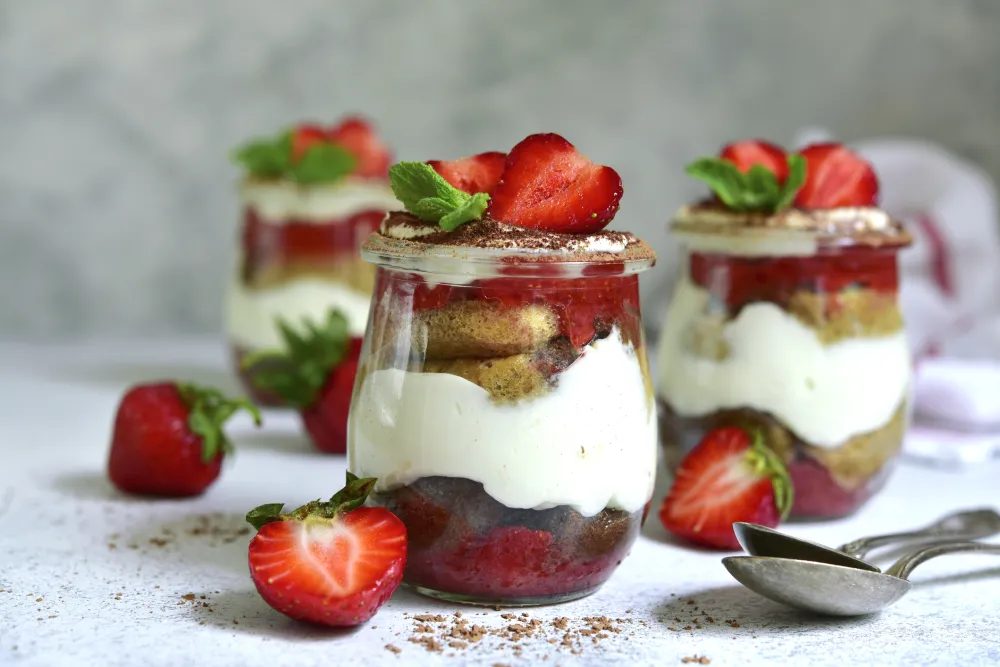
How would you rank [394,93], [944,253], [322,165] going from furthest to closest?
[394,93]
[944,253]
[322,165]

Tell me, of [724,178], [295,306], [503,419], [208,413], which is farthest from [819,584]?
[295,306]

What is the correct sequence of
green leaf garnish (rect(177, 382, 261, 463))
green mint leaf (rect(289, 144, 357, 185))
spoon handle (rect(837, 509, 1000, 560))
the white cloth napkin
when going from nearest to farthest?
spoon handle (rect(837, 509, 1000, 560)) < green leaf garnish (rect(177, 382, 261, 463)) < green mint leaf (rect(289, 144, 357, 185)) < the white cloth napkin

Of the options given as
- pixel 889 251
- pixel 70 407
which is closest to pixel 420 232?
pixel 889 251

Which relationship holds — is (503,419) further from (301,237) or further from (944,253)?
(944,253)

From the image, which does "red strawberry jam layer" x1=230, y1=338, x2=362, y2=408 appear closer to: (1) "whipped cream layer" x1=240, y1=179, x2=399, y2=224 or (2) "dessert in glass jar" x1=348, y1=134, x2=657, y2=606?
(1) "whipped cream layer" x1=240, y1=179, x2=399, y2=224

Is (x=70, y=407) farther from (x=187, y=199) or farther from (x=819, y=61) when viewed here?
(x=819, y=61)

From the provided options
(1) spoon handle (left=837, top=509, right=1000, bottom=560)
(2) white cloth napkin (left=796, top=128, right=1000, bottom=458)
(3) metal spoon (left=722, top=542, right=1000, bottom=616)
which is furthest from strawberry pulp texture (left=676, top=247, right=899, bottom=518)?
(2) white cloth napkin (left=796, top=128, right=1000, bottom=458)
